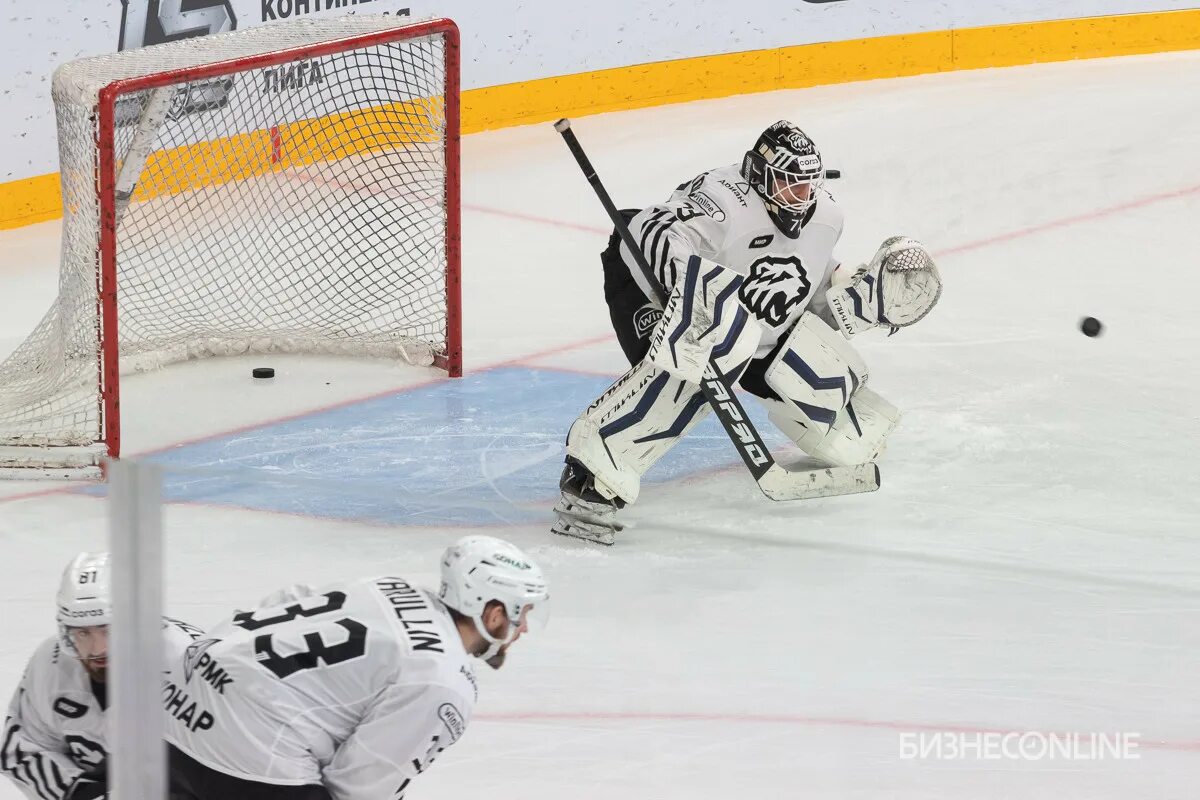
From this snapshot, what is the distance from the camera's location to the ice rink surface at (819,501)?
2.92m

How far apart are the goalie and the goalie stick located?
3cm

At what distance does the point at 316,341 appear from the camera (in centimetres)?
547

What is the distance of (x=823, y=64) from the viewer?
26.5 feet

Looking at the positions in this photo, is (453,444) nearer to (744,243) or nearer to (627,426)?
(627,426)

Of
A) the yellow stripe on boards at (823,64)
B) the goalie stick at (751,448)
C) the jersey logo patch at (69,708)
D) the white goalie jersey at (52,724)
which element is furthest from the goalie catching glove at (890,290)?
the yellow stripe on boards at (823,64)

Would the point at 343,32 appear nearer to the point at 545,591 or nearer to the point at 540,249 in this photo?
the point at 540,249

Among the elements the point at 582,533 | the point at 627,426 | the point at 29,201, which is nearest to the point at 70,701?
the point at 582,533

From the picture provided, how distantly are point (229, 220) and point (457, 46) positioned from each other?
949 millimetres

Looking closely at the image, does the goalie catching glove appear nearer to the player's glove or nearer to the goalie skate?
the goalie skate

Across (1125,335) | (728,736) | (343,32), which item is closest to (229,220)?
(343,32)

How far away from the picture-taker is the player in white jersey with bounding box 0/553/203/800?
2.23 m

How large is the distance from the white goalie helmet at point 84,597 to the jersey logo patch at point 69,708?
69mm

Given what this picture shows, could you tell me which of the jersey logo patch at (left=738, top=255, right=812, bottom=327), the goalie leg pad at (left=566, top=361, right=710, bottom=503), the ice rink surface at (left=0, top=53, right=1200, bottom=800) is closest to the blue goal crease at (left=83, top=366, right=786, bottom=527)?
the ice rink surface at (left=0, top=53, right=1200, bottom=800)

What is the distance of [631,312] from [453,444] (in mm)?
699
